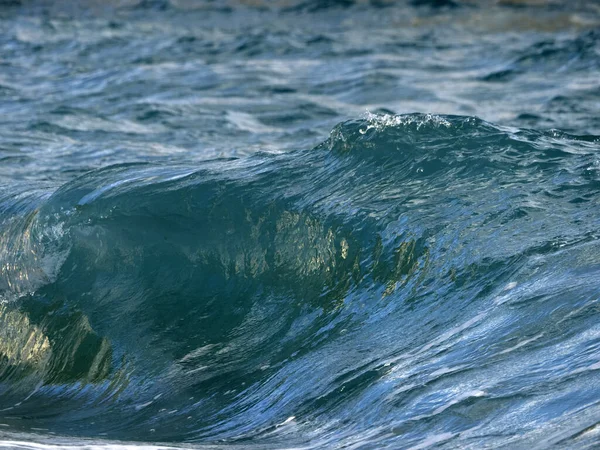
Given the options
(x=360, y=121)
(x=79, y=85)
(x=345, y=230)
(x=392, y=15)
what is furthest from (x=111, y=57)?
(x=345, y=230)

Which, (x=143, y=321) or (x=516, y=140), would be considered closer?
(x=143, y=321)

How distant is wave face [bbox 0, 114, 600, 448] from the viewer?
2.97 metres

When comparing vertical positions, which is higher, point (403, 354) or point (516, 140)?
point (516, 140)

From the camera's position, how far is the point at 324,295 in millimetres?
3959

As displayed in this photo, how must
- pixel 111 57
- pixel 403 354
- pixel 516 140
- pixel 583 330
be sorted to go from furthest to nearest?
1. pixel 111 57
2. pixel 516 140
3. pixel 403 354
4. pixel 583 330

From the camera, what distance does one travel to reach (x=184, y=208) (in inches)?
176

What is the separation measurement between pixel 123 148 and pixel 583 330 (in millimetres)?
5085

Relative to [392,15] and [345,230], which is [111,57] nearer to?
[392,15]

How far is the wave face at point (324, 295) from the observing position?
2.97 metres

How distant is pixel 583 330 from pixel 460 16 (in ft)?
36.2

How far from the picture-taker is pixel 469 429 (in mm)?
2656

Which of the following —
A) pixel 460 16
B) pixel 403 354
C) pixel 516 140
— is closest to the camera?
pixel 403 354

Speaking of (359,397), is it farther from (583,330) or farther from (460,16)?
(460,16)

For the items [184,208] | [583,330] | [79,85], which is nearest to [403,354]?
[583,330]
